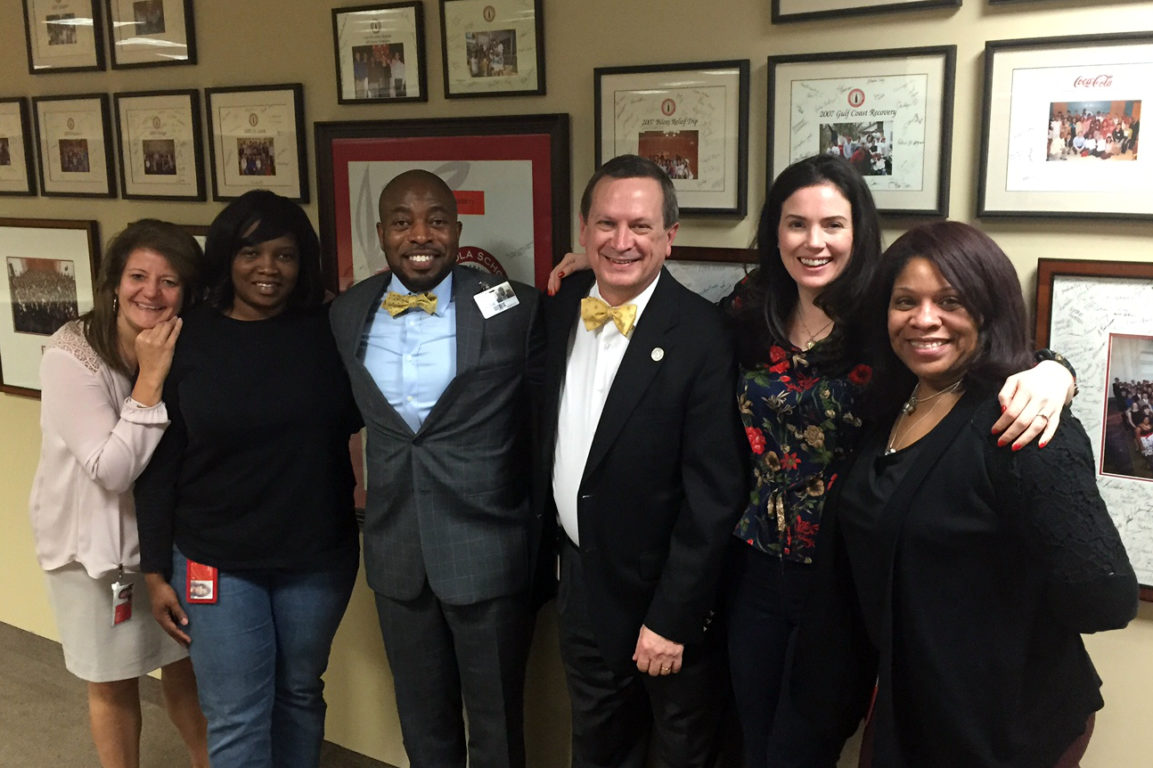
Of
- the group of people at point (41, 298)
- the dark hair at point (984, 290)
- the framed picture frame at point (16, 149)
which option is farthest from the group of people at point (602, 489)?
the framed picture frame at point (16, 149)

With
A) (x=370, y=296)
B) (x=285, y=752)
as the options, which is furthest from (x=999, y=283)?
(x=285, y=752)

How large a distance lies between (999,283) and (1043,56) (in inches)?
23.9

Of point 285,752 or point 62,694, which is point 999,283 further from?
point 62,694

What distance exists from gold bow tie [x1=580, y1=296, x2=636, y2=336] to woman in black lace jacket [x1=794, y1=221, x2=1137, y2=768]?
0.49 meters

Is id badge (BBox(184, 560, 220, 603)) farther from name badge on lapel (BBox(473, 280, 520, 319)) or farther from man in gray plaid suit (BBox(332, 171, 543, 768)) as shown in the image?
name badge on lapel (BBox(473, 280, 520, 319))

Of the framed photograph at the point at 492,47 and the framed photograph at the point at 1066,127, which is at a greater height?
the framed photograph at the point at 492,47

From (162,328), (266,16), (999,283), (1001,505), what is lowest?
(1001,505)

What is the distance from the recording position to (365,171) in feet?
8.32

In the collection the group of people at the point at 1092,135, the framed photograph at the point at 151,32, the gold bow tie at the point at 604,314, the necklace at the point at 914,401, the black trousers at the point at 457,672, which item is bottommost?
the black trousers at the point at 457,672

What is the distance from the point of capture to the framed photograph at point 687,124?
6.72 feet

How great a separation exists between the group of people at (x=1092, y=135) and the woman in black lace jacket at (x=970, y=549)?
458 millimetres

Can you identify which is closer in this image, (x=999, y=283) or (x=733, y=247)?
(x=999, y=283)

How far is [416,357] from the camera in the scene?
2.06 m

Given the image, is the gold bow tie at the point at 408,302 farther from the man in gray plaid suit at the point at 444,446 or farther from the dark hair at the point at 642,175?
the dark hair at the point at 642,175
